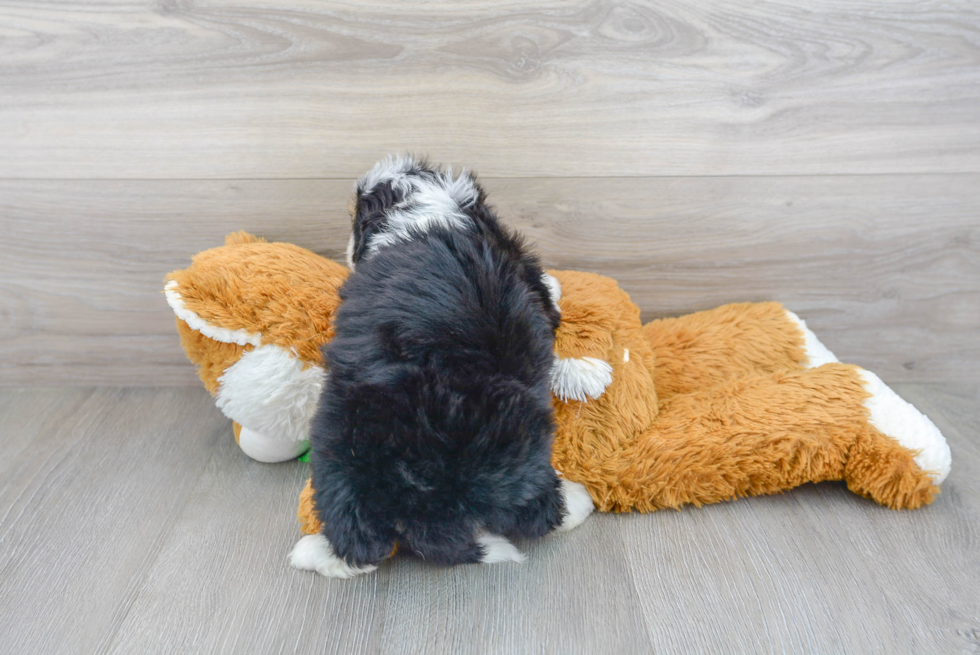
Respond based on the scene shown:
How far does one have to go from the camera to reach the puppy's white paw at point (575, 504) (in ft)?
2.55

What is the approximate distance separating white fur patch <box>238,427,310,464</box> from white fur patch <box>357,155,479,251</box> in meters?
0.33

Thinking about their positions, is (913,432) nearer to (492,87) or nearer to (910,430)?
(910,430)

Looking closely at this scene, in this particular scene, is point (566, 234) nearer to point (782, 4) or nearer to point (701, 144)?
point (701, 144)

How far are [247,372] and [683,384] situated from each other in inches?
24.2

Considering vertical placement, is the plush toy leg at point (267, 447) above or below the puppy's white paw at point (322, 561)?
below

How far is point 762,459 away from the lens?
80 cm

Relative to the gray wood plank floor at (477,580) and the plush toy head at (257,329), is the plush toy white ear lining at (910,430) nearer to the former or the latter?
the gray wood plank floor at (477,580)

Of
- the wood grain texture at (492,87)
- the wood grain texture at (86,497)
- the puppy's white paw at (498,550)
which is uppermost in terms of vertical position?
the wood grain texture at (492,87)

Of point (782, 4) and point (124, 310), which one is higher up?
point (782, 4)

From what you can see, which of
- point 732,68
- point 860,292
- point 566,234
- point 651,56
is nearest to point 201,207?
point 566,234

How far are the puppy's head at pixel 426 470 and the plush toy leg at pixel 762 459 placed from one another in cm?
21

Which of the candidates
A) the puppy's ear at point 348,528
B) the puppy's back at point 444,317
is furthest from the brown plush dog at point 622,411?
the puppy's ear at point 348,528

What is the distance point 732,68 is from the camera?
0.94 m

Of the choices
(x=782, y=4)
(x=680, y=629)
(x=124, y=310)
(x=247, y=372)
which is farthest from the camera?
(x=124, y=310)
